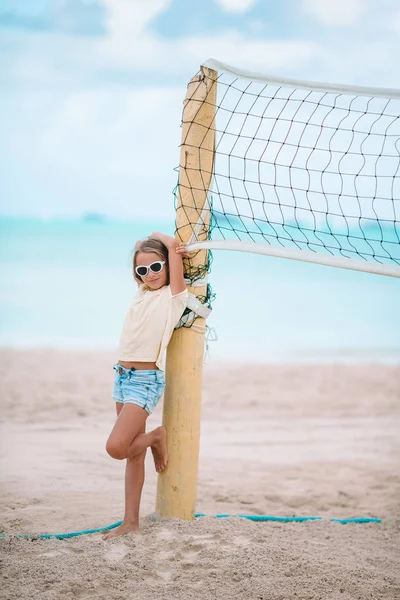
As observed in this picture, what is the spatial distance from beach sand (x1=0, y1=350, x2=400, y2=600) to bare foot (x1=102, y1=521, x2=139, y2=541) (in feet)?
0.19

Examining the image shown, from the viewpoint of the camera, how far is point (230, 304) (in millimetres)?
19938

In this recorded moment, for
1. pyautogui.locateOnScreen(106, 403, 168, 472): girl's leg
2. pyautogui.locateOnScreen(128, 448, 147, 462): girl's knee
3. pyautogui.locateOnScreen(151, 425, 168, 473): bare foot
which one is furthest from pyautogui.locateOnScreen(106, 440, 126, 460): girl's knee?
pyautogui.locateOnScreen(151, 425, 168, 473): bare foot

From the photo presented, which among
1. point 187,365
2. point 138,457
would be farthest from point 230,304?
point 138,457

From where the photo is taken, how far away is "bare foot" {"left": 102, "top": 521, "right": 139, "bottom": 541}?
156 inches

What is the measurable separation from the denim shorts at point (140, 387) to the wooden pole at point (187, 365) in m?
0.15

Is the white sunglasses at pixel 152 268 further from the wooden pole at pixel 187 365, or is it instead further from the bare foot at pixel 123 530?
the bare foot at pixel 123 530

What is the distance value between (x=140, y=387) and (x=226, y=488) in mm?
1937

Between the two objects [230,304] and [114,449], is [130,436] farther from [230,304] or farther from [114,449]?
[230,304]

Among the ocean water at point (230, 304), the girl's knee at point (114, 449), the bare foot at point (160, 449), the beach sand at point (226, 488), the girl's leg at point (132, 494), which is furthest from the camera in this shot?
the ocean water at point (230, 304)

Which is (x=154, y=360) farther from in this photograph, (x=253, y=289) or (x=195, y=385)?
(x=253, y=289)

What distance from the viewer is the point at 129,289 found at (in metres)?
22.1

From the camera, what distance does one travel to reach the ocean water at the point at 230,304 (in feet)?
47.0

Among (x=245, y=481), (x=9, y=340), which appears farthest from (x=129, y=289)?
(x=245, y=481)

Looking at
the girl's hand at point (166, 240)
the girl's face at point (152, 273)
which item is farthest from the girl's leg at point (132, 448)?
the girl's hand at point (166, 240)
